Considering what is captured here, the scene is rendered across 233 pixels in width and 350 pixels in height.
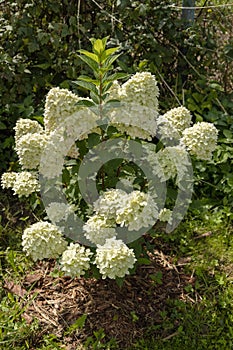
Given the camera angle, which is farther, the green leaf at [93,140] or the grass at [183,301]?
the grass at [183,301]

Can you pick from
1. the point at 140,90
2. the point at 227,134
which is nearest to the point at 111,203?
the point at 140,90

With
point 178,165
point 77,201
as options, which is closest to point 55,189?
point 77,201

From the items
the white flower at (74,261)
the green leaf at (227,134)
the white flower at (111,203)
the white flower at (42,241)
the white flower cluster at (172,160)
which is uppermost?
the white flower cluster at (172,160)

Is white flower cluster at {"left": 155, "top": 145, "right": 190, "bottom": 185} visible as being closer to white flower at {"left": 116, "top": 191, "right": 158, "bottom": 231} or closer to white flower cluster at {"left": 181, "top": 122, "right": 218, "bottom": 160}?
white flower cluster at {"left": 181, "top": 122, "right": 218, "bottom": 160}

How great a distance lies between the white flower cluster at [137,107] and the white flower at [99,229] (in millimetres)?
396

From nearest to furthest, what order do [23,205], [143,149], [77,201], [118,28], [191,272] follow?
[143,149] < [77,201] < [191,272] < [23,205] < [118,28]

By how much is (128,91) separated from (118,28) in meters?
Result: 1.67

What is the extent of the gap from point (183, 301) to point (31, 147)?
118cm

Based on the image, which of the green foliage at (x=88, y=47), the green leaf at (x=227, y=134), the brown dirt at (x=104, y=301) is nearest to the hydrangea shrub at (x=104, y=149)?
the brown dirt at (x=104, y=301)

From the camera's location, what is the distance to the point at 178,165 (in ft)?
7.40

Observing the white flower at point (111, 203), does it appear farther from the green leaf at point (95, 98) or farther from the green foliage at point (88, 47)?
the green foliage at point (88, 47)

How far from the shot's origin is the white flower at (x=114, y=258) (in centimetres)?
206

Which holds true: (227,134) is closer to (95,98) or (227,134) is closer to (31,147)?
(95,98)

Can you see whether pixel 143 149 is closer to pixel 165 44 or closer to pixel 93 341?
pixel 93 341
